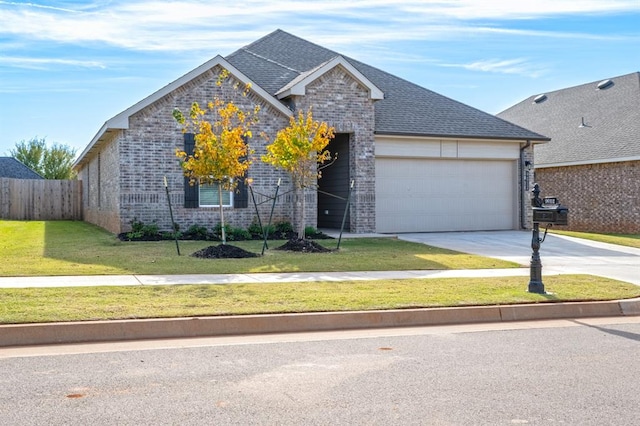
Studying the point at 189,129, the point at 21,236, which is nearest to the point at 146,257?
the point at 189,129

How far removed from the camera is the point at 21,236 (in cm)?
2102

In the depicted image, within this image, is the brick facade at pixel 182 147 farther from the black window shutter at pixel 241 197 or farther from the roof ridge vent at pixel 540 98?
the roof ridge vent at pixel 540 98

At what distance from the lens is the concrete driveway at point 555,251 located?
47.0ft

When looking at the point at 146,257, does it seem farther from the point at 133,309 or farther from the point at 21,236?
the point at 21,236

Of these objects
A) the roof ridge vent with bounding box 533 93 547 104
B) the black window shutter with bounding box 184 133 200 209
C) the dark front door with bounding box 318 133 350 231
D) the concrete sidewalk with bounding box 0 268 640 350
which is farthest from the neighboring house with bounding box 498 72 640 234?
the concrete sidewalk with bounding box 0 268 640 350

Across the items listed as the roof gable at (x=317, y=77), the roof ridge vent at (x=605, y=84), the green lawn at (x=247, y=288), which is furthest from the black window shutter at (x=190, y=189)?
the roof ridge vent at (x=605, y=84)

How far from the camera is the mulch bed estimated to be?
1493cm

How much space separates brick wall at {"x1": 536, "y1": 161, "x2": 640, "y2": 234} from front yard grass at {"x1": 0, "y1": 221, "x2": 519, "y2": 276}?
12.0 m

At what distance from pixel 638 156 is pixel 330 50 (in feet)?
39.6

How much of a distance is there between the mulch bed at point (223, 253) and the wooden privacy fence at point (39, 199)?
21063mm

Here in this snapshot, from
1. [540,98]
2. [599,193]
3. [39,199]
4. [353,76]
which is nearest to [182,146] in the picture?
[353,76]

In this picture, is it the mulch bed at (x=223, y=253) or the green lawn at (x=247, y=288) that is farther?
the mulch bed at (x=223, y=253)

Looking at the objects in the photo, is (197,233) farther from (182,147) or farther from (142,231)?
(182,147)

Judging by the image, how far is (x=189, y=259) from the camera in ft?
47.4
